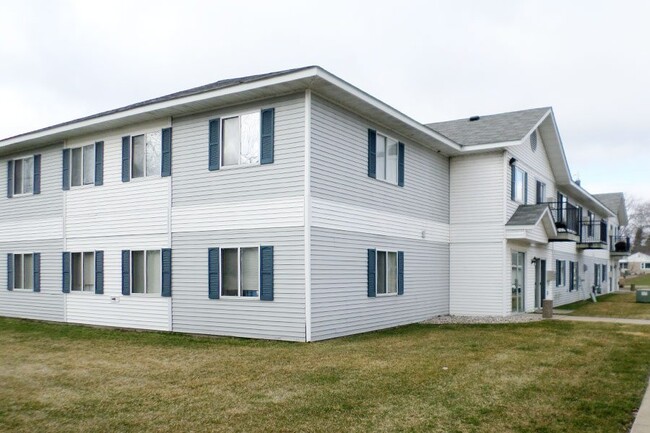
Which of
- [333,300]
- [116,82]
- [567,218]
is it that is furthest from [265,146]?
[116,82]

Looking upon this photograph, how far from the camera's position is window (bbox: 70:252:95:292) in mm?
16766

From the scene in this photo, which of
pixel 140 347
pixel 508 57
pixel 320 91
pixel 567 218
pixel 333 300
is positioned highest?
pixel 508 57

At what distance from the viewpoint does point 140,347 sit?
12156 millimetres

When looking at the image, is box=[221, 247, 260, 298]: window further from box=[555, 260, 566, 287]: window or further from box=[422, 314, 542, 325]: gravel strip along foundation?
box=[555, 260, 566, 287]: window

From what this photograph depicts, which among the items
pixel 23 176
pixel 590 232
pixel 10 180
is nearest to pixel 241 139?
pixel 23 176

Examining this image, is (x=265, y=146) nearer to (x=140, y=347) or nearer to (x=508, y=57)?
(x=140, y=347)

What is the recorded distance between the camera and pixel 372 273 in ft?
48.7

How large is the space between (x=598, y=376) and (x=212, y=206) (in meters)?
8.96

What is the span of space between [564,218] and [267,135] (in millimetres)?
17758

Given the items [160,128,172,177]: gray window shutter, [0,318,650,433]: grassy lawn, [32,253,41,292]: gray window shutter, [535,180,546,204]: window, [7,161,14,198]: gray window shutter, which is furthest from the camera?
[535,180,546,204]: window

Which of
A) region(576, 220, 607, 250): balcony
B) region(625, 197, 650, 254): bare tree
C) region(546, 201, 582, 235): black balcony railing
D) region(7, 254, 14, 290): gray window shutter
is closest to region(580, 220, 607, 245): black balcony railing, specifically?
region(576, 220, 607, 250): balcony

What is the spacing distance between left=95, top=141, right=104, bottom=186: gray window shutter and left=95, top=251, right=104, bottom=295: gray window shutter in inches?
80.0

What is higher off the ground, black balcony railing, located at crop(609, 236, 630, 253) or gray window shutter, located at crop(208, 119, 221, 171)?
gray window shutter, located at crop(208, 119, 221, 171)

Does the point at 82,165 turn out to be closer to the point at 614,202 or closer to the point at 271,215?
the point at 271,215
